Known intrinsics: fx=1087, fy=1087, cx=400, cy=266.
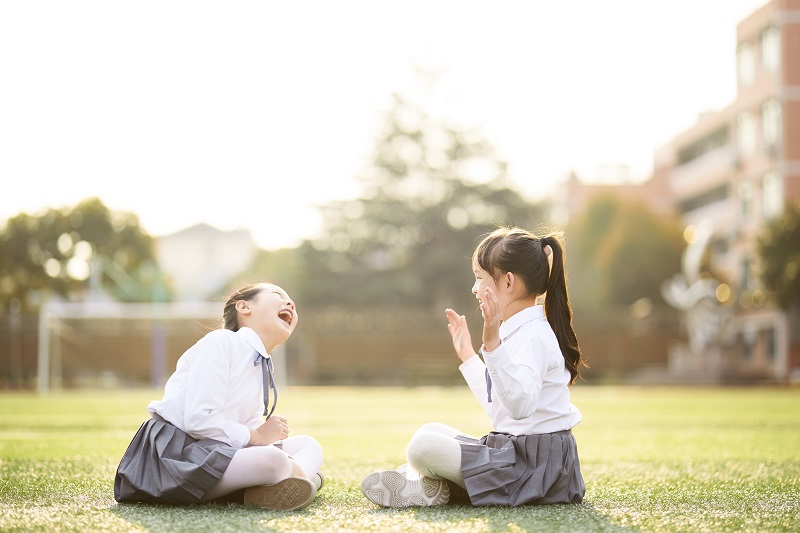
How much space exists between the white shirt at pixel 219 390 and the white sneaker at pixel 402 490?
47 centimetres

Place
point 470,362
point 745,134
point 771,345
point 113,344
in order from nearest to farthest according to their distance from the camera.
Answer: point 470,362
point 113,344
point 771,345
point 745,134

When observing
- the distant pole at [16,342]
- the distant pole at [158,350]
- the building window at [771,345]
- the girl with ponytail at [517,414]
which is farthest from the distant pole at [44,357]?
the building window at [771,345]

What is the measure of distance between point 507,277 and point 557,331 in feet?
0.86

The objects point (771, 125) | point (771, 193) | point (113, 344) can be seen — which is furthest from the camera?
point (771, 193)

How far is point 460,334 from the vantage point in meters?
3.72

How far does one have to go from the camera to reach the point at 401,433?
29.7ft

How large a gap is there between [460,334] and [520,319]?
23 centimetres

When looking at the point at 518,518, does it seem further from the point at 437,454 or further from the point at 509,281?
the point at 509,281

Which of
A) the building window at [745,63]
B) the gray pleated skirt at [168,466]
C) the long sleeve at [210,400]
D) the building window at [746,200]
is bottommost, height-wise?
the gray pleated skirt at [168,466]

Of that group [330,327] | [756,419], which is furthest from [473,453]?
[330,327]

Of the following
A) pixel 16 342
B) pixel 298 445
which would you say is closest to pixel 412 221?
pixel 16 342

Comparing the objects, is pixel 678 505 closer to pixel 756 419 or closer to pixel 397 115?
pixel 756 419

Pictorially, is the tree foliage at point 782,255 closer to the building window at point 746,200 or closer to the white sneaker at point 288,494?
the building window at point 746,200

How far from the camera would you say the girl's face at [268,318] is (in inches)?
158
